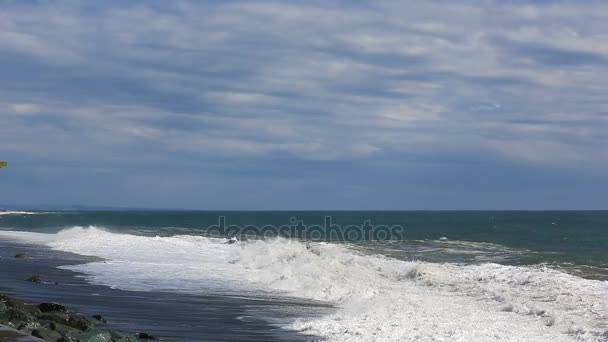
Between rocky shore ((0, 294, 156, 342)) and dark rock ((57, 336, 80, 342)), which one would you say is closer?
dark rock ((57, 336, 80, 342))

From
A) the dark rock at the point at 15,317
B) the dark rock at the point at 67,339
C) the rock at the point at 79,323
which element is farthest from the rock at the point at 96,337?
the dark rock at the point at 15,317

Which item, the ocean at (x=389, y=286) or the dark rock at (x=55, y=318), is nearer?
the dark rock at (x=55, y=318)

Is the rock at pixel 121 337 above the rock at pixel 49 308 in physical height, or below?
below

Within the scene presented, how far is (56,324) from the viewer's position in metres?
12.0

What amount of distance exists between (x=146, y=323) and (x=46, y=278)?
8517mm

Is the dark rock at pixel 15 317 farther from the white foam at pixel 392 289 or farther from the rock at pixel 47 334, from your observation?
the white foam at pixel 392 289

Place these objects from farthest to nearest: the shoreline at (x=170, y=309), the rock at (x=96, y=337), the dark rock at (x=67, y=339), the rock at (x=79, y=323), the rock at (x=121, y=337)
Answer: the shoreline at (x=170, y=309) → the rock at (x=79, y=323) → the rock at (x=121, y=337) → the rock at (x=96, y=337) → the dark rock at (x=67, y=339)

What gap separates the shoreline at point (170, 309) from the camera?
44.6 feet

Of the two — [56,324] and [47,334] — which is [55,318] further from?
[47,334]

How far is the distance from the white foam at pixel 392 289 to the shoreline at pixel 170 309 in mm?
829

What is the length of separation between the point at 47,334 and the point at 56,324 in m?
1.16

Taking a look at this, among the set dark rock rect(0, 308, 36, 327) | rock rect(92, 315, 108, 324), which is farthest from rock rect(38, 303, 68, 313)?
dark rock rect(0, 308, 36, 327)

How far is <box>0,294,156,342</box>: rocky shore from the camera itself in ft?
36.3

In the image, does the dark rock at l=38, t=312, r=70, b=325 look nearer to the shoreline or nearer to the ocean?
the shoreline
